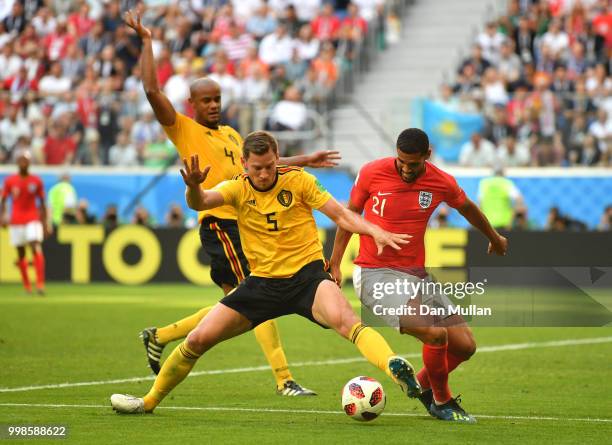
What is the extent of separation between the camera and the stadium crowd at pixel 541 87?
2312 cm

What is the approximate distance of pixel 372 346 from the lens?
27.2 feet

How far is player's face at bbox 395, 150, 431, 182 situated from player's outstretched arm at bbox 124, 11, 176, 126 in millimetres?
2174

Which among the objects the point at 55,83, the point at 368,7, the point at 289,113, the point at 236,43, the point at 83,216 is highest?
the point at 368,7

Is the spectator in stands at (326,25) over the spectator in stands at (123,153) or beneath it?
over

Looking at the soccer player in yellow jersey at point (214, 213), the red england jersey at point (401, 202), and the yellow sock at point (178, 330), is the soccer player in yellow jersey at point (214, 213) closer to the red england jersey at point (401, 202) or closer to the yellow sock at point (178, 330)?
the yellow sock at point (178, 330)

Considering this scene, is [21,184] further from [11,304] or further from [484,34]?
[484,34]

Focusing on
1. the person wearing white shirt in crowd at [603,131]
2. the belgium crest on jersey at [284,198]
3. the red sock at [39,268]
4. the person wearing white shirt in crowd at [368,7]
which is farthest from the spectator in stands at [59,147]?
the belgium crest on jersey at [284,198]

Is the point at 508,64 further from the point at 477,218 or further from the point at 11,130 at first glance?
the point at 477,218

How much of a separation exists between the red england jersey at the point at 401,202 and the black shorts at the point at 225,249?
1.46 m

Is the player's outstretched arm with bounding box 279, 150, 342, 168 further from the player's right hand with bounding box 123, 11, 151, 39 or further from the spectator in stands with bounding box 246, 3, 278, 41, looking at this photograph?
the spectator in stands with bounding box 246, 3, 278, 41

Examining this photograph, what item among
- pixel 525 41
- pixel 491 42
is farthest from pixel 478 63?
pixel 525 41

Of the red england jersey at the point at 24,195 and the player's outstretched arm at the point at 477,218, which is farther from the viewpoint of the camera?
the red england jersey at the point at 24,195

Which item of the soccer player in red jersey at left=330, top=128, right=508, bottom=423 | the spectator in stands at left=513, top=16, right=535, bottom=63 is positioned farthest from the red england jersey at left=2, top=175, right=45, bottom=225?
the soccer player in red jersey at left=330, top=128, right=508, bottom=423

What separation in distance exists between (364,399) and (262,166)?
5.69ft
